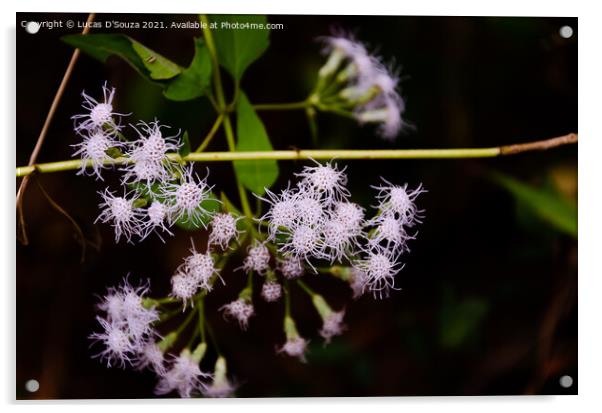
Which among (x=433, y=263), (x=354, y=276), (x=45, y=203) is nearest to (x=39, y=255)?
(x=45, y=203)

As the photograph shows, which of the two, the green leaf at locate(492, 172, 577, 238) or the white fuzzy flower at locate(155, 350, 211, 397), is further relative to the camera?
the green leaf at locate(492, 172, 577, 238)

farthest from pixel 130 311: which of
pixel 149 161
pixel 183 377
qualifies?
pixel 149 161

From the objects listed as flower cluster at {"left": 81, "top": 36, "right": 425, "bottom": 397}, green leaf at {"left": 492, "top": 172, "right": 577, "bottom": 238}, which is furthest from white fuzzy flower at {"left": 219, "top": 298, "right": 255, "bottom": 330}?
green leaf at {"left": 492, "top": 172, "right": 577, "bottom": 238}

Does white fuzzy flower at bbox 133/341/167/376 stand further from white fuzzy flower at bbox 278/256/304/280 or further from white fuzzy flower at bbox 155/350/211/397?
white fuzzy flower at bbox 278/256/304/280

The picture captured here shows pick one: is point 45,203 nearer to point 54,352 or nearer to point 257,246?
point 54,352

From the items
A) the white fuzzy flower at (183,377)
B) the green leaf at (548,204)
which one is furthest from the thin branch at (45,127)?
the green leaf at (548,204)

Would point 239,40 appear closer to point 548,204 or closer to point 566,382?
point 548,204
